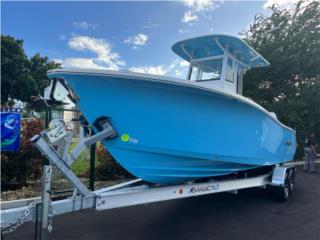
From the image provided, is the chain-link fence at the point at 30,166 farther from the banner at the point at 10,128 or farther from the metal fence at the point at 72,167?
the banner at the point at 10,128

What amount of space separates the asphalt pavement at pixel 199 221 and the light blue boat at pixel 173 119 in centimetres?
80

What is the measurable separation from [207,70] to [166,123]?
2195 mm

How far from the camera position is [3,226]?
8.44 feet

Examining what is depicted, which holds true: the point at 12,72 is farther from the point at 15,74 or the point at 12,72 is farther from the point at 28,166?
the point at 28,166

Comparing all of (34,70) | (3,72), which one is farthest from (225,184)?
(34,70)

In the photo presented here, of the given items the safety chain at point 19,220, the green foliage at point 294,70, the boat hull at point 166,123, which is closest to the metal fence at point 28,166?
the boat hull at point 166,123

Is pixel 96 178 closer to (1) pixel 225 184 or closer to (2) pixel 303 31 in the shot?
(1) pixel 225 184

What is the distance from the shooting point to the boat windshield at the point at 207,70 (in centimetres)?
546

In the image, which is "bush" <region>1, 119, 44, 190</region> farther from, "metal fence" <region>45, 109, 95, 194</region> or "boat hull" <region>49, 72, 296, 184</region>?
"boat hull" <region>49, 72, 296, 184</region>

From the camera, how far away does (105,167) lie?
7.88 meters

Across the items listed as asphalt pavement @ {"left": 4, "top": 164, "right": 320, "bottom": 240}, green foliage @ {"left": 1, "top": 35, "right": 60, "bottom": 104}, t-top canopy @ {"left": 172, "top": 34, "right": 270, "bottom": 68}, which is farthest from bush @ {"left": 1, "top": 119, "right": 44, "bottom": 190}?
green foliage @ {"left": 1, "top": 35, "right": 60, "bottom": 104}

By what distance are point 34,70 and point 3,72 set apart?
11.1 feet

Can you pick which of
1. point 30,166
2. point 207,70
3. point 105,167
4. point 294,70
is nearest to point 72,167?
point 30,166

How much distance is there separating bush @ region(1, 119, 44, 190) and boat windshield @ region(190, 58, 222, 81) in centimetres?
343
